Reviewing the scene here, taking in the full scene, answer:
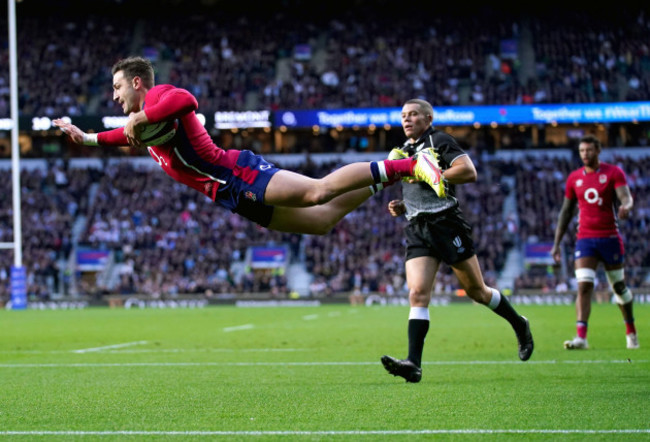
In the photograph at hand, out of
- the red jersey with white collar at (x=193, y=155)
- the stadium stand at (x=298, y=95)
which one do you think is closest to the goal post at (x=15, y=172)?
the stadium stand at (x=298, y=95)

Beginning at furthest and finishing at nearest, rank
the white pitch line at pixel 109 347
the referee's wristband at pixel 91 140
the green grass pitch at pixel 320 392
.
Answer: the white pitch line at pixel 109 347 → the referee's wristband at pixel 91 140 → the green grass pitch at pixel 320 392

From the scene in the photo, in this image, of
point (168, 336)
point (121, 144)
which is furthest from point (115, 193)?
point (121, 144)

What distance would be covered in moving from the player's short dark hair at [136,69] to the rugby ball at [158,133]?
57cm

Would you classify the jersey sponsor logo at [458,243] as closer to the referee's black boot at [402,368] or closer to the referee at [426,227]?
the referee at [426,227]

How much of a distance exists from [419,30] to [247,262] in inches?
639

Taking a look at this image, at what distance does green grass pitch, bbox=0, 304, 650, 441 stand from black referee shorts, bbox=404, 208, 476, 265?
1069 mm

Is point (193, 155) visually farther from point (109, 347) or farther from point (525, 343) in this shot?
point (109, 347)

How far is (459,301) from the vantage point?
31.9m

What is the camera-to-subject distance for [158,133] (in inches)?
250

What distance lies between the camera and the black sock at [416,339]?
23.2 ft

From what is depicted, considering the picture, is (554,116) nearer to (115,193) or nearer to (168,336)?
(115,193)

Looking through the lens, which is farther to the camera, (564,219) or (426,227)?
(564,219)

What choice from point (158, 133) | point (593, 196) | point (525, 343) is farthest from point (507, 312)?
point (158, 133)

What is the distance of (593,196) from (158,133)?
5.74 metres
